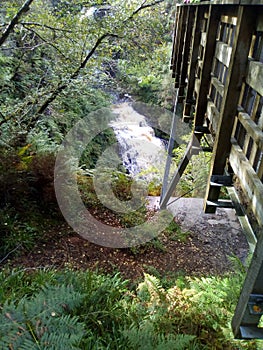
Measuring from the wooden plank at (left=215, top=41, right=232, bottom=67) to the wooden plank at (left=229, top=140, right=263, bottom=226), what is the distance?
72 cm

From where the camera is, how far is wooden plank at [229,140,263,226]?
1.59 meters

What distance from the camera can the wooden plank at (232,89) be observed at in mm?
1779

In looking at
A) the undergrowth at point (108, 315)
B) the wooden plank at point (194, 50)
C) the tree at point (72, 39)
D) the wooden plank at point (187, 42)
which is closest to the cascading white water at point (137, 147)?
the tree at point (72, 39)

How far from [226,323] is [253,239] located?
59.6 inches

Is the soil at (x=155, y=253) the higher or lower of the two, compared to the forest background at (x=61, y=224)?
lower

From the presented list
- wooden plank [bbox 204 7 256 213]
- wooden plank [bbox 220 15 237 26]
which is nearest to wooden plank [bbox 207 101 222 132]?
wooden plank [bbox 204 7 256 213]

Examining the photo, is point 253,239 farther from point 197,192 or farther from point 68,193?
point 197,192

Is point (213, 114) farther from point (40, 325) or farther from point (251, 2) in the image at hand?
point (40, 325)

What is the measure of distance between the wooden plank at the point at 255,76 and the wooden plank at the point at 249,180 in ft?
1.52

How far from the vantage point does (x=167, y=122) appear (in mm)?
17250

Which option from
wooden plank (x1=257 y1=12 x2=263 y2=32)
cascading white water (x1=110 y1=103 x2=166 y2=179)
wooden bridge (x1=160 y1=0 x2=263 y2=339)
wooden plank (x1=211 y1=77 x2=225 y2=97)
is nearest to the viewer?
wooden bridge (x1=160 y1=0 x2=263 y2=339)

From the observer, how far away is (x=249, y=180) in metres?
1.77

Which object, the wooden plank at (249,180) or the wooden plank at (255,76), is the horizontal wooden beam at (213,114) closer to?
the wooden plank at (249,180)

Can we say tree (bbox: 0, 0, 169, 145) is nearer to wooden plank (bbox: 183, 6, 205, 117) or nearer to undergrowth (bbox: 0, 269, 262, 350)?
wooden plank (bbox: 183, 6, 205, 117)
